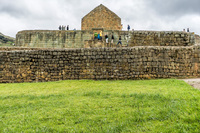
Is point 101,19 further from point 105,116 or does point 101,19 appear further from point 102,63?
point 105,116

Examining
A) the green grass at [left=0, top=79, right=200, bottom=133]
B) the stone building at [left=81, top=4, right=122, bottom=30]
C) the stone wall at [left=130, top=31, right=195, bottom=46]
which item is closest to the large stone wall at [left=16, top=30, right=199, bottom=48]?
the stone wall at [left=130, top=31, right=195, bottom=46]

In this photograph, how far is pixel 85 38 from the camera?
1681cm

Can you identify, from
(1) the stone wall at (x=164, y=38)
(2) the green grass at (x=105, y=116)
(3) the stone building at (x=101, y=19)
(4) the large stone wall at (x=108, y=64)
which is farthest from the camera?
(3) the stone building at (x=101, y=19)

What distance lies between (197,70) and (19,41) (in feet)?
51.2

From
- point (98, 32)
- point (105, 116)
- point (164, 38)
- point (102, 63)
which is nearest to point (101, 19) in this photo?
point (98, 32)

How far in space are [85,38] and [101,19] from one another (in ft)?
16.6

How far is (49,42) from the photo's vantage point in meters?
16.9

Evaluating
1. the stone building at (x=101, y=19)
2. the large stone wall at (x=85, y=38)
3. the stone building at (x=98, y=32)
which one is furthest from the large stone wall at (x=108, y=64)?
the stone building at (x=101, y=19)

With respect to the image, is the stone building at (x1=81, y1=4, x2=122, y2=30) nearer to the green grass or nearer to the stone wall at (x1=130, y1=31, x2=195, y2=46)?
the stone wall at (x1=130, y1=31, x2=195, y2=46)

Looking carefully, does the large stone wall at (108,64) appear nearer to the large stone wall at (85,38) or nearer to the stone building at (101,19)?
the large stone wall at (85,38)

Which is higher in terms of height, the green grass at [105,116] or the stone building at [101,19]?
the stone building at [101,19]

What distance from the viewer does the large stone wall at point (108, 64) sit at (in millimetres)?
9727

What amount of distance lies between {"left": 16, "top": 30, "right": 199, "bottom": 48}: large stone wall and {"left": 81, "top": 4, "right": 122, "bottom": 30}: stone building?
4.17m

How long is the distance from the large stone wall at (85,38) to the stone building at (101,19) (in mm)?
4168
